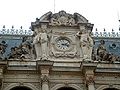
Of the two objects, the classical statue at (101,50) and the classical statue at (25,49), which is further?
the classical statue at (101,50)

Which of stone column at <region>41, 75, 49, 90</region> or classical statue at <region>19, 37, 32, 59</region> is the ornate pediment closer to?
classical statue at <region>19, 37, 32, 59</region>

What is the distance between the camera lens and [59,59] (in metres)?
30.7

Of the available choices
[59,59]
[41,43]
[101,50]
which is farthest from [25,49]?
[101,50]

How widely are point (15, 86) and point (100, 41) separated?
817cm

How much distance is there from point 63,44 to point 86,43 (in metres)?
1.70

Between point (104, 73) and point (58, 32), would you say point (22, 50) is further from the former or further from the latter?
point (104, 73)

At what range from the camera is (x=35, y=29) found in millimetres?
32031

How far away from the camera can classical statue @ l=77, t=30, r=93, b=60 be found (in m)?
31.0

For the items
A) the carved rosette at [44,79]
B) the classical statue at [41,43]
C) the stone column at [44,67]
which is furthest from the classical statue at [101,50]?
the carved rosette at [44,79]

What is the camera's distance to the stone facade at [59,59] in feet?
95.9

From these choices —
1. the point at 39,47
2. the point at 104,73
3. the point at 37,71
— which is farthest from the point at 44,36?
the point at 104,73

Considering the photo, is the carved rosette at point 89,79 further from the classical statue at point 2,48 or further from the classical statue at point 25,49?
the classical statue at point 2,48

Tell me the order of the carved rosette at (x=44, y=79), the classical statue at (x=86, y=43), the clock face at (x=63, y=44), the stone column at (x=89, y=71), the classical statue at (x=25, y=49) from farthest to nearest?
1. the clock face at (x=63, y=44)
2. the classical statue at (x=86, y=43)
3. the classical statue at (x=25, y=49)
4. the stone column at (x=89, y=71)
5. the carved rosette at (x=44, y=79)

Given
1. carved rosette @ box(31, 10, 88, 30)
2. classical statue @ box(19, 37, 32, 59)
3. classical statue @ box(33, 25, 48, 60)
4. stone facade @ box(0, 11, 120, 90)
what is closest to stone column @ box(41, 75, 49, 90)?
stone facade @ box(0, 11, 120, 90)
